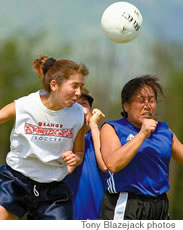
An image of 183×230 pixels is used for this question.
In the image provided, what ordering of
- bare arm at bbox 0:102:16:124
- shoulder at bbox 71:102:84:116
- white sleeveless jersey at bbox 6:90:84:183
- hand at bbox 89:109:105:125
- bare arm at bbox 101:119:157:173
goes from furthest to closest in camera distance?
1. hand at bbox 89:109:105:125
2. shoulder at bbox 71:102:84:116
3. white sleeveless jersey at bbox 6:90:84:183
4. bare arm at bbox 0:102:16:124
5. bare arm at bbox 101:119:157:173

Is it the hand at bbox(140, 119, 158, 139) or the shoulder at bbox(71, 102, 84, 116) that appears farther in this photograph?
the shoulder at bbox(71, 102, 84, 116)

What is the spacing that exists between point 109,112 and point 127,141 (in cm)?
430

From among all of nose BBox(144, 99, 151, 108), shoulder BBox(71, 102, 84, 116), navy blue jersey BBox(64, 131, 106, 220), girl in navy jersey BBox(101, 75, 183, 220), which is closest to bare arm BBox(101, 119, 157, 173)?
girl in navy jersey BBox(101, 75, 183, 220)

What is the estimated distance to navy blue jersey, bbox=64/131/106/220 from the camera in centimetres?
383

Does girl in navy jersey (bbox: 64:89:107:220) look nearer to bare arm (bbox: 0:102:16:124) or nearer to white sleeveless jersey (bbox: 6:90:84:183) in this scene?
white sleeveless jersey (bbox: 6:90:84:183)

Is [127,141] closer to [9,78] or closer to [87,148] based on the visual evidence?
[87,148]

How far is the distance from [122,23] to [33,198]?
59.5 inches

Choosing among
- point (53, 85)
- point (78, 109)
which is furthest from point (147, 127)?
point (53, 85)

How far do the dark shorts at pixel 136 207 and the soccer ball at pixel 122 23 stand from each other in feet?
4.31

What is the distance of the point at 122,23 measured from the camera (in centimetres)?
401

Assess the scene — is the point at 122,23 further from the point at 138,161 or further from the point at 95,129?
the point at 138,161

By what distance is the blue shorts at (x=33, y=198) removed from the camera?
11.5 feet
